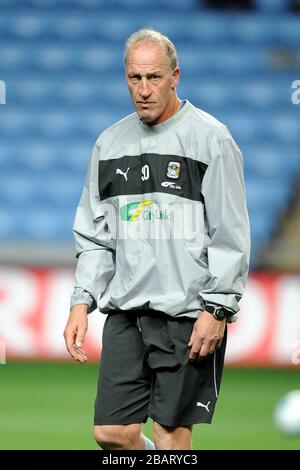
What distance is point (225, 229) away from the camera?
394 centimetres

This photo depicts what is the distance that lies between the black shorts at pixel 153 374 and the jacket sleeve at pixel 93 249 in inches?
5.3

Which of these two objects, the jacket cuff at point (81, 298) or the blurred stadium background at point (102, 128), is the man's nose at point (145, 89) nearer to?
the jacket cuff at point (81, 298)

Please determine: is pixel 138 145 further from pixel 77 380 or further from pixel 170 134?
pixel 77 380

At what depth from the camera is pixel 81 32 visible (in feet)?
42.5

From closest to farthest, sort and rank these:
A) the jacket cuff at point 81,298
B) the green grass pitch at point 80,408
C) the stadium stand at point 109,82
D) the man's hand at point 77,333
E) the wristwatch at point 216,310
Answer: the wristwatch at point 216,310
the man's hand at point 77,333
the jacket cuff at point 81,298
the green grass pitch at point 80,408
the stadium stand at point 109,82

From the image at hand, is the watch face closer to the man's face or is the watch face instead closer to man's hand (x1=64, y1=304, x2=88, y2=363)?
man's hand (x1=64, y1=304, x2=88, y2=363)

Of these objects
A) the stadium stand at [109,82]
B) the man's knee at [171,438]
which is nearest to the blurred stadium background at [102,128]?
the stadium stand at [109,82]

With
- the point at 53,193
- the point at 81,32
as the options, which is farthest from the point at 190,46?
the point at 53,193

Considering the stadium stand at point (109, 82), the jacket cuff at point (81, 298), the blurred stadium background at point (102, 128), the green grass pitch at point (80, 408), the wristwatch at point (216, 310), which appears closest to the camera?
the wristwatch at point (216, 310)

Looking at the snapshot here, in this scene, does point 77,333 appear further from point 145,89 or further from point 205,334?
point 145,89

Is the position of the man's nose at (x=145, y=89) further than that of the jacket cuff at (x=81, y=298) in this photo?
No

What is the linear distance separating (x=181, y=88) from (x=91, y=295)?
854 cm

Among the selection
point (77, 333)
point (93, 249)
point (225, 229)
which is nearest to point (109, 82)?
point (93, 249)

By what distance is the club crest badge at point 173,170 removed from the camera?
13.3ft
